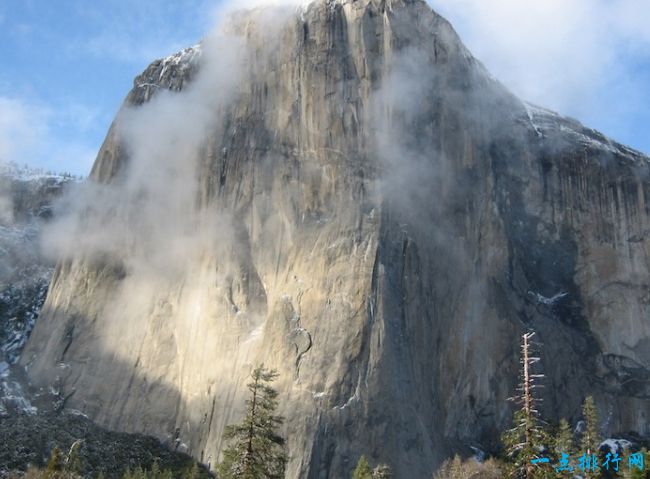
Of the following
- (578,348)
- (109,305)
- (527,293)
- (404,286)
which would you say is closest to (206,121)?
(109,305)

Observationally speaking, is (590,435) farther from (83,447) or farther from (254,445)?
(254,445)

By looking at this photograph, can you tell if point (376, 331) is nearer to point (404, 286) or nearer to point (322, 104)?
point (404, 286)

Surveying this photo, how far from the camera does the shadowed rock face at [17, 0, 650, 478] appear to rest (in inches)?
2574

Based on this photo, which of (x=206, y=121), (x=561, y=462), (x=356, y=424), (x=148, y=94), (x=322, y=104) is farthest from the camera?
(x=148, y=94)

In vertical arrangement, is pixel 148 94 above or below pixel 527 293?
above

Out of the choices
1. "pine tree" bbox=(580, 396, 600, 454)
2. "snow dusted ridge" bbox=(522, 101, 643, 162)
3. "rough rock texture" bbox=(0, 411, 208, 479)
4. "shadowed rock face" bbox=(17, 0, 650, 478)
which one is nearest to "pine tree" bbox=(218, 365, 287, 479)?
"shadowed rock face" bbox=(17, 0, 650, 478)

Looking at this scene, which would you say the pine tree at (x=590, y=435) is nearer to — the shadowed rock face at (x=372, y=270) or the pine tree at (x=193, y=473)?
the shadowed rock face at (x=372, y=270)

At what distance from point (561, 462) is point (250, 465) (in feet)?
34.2

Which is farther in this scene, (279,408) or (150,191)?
(150,191)

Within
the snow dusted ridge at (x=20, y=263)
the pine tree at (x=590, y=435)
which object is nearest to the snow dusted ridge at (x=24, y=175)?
the snow dusted ridge at (x=20, y=263)

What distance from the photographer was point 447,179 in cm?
7569

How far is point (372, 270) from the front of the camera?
219 feet

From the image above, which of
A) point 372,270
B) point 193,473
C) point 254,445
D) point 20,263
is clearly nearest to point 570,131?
point 372,270

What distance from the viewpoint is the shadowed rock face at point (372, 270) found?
6538cm
